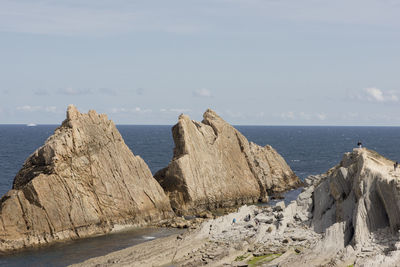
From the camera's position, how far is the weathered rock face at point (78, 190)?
2156 inches

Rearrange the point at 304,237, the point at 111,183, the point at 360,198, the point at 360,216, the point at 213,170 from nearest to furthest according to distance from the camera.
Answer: the point at 360,216 < the point at 360,198 < the point at 304,237 < the point at 111,183 < the point at 213,170

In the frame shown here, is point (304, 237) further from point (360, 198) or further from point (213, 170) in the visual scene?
point (213, 170)

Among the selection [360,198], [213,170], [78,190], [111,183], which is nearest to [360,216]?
[360,198]

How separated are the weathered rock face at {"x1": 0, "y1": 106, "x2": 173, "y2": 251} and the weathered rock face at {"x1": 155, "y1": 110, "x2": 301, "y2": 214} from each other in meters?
5.04

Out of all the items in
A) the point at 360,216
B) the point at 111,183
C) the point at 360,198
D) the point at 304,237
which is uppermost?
the point at 360,198

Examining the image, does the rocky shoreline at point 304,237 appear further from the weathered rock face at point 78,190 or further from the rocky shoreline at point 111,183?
the rocky shoreline at point 111,183

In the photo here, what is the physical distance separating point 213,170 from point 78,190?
75.8 ft

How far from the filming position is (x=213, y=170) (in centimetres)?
7556

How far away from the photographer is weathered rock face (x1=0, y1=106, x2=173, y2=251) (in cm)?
5475

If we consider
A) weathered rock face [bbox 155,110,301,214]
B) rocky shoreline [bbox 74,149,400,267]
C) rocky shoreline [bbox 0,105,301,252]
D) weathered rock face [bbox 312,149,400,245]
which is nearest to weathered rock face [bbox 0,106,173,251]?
rocky shoreline [bbox 0,105,301,252]

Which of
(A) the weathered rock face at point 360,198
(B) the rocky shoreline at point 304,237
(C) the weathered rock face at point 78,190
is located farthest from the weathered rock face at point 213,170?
(A) the weathered rock face at point 360,198

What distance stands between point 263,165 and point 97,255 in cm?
4141

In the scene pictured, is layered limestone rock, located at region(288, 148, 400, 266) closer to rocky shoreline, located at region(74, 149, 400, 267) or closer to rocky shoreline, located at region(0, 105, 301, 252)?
rocky shoreline, located at region(74, 149, 400, 267)

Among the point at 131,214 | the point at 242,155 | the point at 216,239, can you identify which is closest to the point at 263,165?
the point at 242,155
